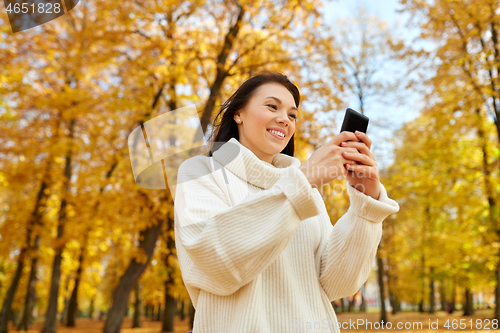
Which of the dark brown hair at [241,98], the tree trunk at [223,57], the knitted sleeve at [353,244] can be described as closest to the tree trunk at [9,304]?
the tree trunk at [223,57]

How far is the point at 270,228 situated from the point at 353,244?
0.50 meters

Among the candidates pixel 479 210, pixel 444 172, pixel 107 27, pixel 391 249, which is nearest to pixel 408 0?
pixel 444 172

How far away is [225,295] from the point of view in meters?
1.26

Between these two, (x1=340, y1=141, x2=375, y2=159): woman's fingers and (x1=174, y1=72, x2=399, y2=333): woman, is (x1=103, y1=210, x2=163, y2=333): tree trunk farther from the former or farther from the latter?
(x1=340, y1=141, x2=375, y2=159): woman's fingers

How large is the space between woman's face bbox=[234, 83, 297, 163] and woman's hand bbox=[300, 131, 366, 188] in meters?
0.45

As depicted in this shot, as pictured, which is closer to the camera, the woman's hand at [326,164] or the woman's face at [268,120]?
the woman's hand at [326,164]

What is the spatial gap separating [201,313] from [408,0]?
10.6m

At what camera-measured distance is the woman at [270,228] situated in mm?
1098

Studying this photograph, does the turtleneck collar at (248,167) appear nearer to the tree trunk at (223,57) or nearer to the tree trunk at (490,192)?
the tree trunk at (223,57)

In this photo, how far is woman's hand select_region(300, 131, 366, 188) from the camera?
3.76ft

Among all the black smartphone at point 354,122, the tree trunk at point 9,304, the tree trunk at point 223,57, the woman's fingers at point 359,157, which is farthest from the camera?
the tree trunk at point 9,304

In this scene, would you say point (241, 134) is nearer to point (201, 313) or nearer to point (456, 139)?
point (201, 313)

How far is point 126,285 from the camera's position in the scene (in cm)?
758

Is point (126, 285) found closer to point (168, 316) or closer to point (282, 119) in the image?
point (282, 119)
